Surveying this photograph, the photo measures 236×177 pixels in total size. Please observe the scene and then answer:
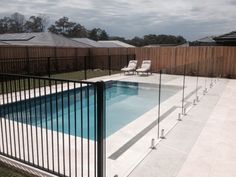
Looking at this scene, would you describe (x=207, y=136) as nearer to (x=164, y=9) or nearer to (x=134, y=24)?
(x=164, y=9)

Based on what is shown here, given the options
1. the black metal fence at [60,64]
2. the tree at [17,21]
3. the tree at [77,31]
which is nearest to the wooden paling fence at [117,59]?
the black metal fence at [60,64]

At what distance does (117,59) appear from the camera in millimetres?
15484

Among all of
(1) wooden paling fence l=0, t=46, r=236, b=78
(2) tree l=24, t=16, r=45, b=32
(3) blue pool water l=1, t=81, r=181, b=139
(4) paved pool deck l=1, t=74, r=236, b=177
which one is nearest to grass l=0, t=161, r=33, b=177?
(4) paved pool deck l=1, t=74, r=236, b=177

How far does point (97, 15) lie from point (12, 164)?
2671 centimetres

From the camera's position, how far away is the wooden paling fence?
1189cm

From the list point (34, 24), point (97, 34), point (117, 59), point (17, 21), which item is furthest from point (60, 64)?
point (97, 34)

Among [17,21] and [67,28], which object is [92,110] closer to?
[17,21]

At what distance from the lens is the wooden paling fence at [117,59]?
11.9 meters

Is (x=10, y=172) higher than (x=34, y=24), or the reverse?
(x=34, y=24)

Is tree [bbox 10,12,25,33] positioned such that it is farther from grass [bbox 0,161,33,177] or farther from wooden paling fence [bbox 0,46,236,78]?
grass [bbox 0,161,33,177]

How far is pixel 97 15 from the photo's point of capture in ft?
92.6

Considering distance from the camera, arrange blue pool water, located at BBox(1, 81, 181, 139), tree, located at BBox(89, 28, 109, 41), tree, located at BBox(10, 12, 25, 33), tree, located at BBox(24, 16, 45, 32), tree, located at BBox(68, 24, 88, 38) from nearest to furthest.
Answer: blue pool water, located at BBox(1, 81, 181, 139)
tree, located at BBox(10, 12, 25, 33)
tree, located at BBox(24, 16, 45, 32)
tree, located at BBox(68, 24, 88, 38)
tree, located at BBox(89, 28, 109, 41)

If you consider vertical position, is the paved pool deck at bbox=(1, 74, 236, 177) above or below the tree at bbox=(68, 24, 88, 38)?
A: below

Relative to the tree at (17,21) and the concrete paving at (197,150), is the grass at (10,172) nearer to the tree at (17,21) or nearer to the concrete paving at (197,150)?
the concrete paving at (197,150)
